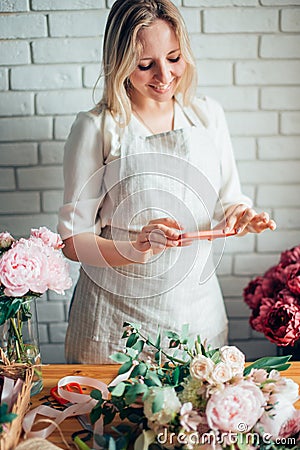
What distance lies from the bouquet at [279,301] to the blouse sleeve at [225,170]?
22 centimetres

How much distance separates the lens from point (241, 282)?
6.82ft

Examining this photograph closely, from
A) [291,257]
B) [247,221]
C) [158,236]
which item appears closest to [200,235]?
[158,236]

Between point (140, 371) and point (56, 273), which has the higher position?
point (56, 273)

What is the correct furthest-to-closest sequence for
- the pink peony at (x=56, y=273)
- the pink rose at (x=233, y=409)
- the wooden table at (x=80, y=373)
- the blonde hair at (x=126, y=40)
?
the blonde hair at (x=126, y=40), the wooden table at (x=80, y=373), the pink peony at (x=56, y=273), the pink rose at (x=233, y=409)

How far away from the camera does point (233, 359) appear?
1.06 metres

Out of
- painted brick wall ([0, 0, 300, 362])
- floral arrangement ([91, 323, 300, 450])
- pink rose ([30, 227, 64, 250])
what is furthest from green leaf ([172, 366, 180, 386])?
painted brick wall ([0, 0, 300, 362])

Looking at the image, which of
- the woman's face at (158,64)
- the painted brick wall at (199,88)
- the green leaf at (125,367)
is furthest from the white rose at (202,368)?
the painted brick wall at (199,88)

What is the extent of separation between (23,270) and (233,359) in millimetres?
411

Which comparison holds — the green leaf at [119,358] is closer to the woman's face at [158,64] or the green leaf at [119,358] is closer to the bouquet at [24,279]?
the bouquet at [24,279]

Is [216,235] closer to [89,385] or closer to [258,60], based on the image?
[89,385]

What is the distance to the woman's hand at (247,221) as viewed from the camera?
4.90ft

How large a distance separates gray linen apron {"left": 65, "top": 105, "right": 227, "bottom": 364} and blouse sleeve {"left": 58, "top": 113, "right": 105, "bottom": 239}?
6 cm

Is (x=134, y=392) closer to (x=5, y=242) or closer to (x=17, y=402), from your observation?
A: (x=17, y=402)

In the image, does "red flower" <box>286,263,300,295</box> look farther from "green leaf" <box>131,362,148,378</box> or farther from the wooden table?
"green leaf" <box>131,362,148,378</box>
